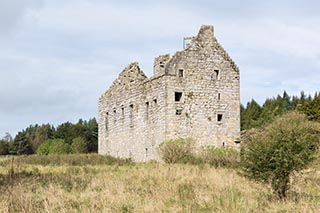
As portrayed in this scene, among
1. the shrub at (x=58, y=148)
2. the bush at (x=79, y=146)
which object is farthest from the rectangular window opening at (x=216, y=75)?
the bush at (x=79, y=146)

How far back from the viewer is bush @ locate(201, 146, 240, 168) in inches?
1004

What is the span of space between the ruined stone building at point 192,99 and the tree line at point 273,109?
552 centimetres

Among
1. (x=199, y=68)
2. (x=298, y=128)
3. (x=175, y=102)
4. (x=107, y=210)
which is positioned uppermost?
(x=199, y=68)

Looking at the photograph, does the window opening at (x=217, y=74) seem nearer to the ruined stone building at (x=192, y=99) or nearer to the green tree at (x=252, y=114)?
the ruined stone building at (x=192, y=99)

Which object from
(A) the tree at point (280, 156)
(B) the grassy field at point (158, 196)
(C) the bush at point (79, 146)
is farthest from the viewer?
(C) the bush at point (79, 146)

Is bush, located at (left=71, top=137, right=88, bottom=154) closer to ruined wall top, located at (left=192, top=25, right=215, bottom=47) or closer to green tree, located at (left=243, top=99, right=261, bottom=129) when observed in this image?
green tree, located at (left=243, top=99, right=261, bottom=129)

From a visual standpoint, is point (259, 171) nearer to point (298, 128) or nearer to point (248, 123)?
point (298, 128)

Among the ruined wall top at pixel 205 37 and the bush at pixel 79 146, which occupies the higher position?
the ruined wall top at pixel 205 37

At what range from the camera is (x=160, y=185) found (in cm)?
1427

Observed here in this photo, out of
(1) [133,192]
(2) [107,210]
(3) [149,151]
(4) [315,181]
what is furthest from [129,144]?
(2) [107,210]

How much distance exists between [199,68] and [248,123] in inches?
1661

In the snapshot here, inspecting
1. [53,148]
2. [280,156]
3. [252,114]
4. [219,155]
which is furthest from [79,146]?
[280,156]

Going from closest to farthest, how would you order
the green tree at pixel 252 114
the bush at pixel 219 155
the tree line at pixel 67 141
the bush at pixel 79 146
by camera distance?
the bush at pixel 219 155, the bush at pixel 79 146, the tree line at pixel 67 141, the green tree at pixel 252 114

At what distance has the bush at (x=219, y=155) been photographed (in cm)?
2550
